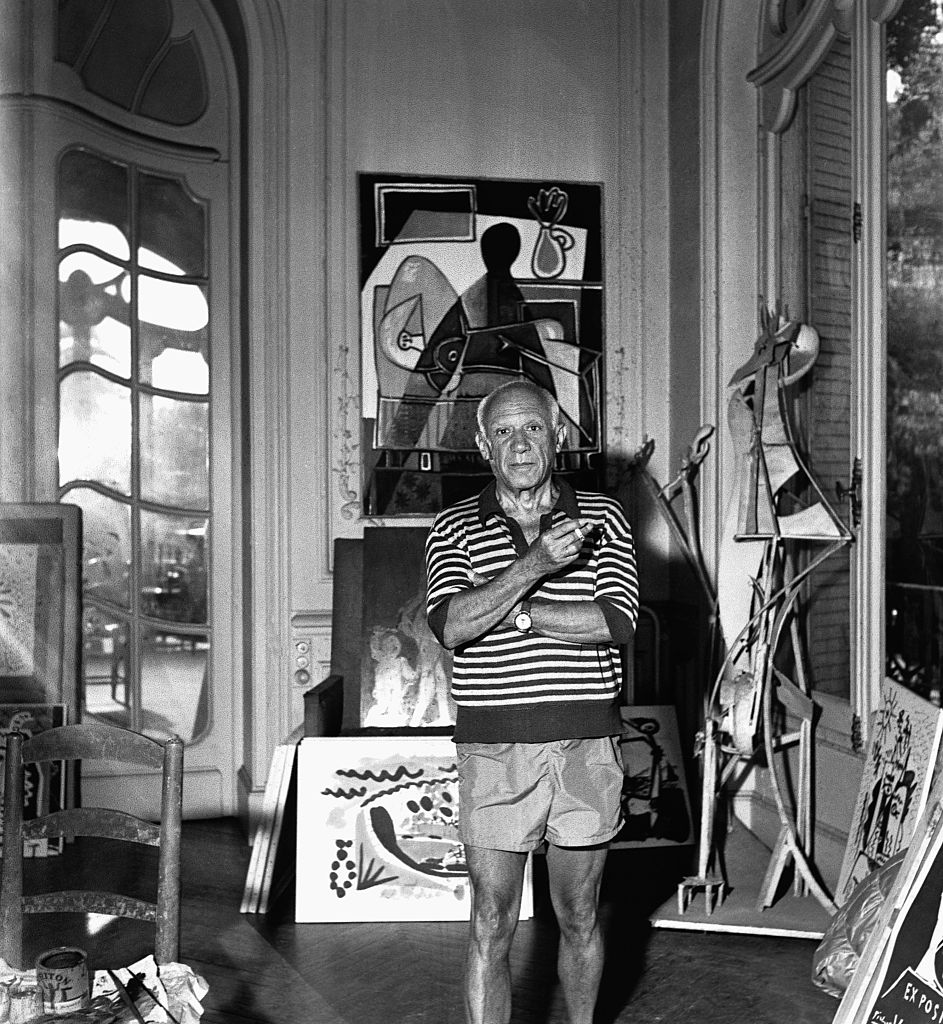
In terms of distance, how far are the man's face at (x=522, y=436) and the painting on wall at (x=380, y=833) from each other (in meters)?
1.67

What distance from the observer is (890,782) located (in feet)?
10.8

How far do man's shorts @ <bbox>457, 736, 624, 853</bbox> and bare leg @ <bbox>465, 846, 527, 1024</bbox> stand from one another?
47 mm

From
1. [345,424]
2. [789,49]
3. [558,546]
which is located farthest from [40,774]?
[789,49]

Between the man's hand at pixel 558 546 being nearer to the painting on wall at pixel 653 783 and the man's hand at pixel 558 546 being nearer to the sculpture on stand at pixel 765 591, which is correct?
the sculpture on stand at pixel 765 591

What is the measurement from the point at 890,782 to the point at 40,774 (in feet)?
9.92

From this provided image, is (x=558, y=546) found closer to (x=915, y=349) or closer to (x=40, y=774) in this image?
(x=915, y=349)

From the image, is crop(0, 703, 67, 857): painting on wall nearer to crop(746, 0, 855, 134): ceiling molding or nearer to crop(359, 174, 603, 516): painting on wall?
crop(359, 174, 603, 516): painting on wall

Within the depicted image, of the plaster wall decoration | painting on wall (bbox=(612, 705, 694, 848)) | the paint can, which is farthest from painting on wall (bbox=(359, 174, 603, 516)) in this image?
the paint can

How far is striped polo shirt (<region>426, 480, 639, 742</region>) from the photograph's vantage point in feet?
7.82

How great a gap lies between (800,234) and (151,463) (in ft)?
9.15

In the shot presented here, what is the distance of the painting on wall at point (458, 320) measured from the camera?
192 inches

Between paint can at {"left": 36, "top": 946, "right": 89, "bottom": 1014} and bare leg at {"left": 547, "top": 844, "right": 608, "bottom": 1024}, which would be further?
bare leg at {"left": 547, "top": 844, "right": 608, "bottom": 1024}

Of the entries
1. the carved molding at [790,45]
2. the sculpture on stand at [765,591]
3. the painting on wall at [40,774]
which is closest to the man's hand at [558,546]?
the sculpture on stand at [765,591]

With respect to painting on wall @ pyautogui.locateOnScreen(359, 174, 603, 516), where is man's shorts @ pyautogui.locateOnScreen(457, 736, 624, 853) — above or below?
below
